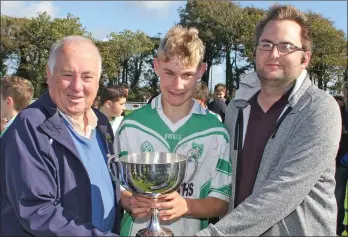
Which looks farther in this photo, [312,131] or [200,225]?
[200,225]

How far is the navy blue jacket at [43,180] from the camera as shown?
202 centimetres

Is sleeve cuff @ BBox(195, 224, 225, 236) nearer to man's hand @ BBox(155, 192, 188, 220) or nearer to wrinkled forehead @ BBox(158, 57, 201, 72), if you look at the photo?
man's hand @ BBox(155, 192, 188, 220)

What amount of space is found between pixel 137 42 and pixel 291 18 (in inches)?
2256

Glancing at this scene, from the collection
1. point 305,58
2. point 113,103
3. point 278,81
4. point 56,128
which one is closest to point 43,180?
point 56,128

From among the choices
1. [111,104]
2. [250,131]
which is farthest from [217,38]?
[250,131]

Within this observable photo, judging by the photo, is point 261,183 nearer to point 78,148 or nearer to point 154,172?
point 154,172

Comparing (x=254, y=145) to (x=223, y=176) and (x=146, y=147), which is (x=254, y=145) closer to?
(x=223, y=176)

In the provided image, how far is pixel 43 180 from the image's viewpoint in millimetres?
2080

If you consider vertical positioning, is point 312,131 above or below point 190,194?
above

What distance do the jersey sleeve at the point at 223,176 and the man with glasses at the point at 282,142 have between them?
5cm

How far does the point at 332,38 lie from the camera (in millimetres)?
46750

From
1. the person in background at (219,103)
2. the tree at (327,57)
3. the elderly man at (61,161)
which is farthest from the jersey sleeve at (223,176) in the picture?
the tree at (327,57)

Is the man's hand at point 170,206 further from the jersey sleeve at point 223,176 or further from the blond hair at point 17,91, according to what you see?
the blond hair at point 17,91

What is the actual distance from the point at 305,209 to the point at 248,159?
482mm
